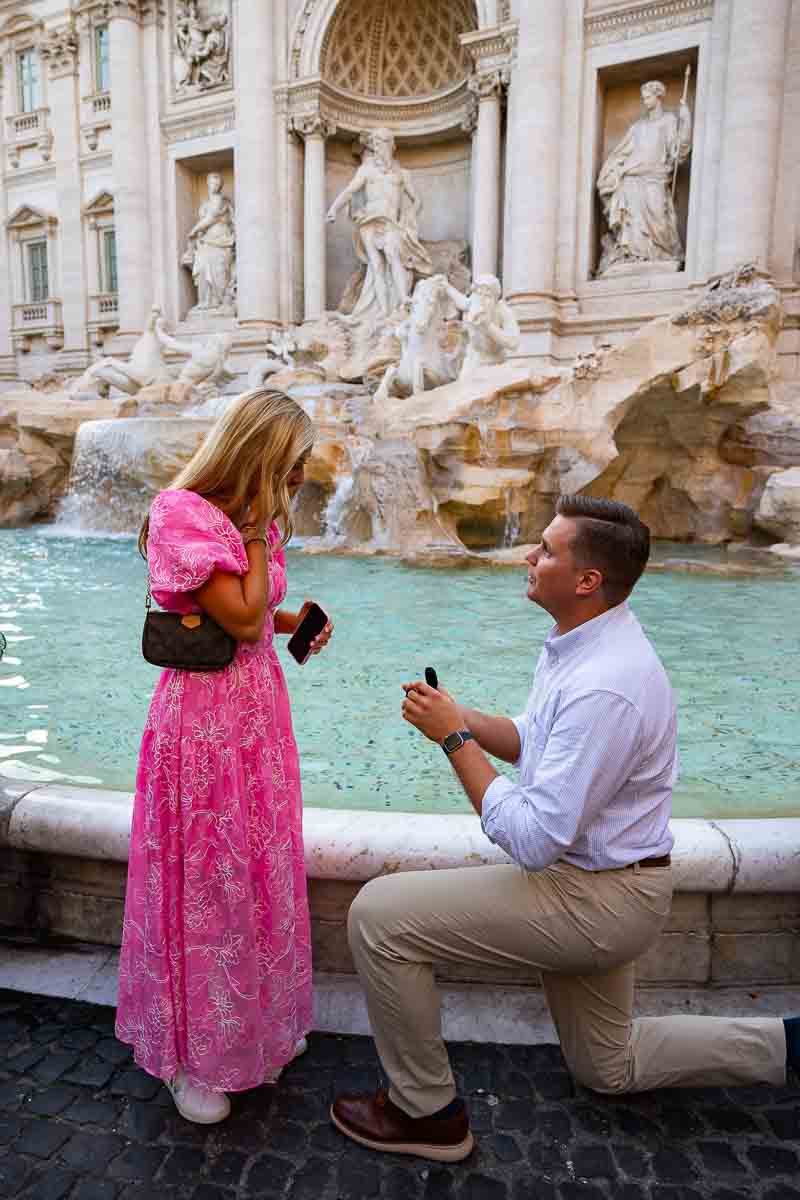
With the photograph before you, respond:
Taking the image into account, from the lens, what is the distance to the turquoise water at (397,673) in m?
3.26

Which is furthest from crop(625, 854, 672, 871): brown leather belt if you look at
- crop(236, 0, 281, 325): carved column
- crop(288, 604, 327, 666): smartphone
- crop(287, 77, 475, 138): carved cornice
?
crop(287, 77, 475, 138): carved cornice

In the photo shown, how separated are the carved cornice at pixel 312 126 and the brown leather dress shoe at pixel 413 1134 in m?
19.2

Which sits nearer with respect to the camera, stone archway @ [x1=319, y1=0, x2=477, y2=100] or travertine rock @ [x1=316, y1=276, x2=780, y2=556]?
travertine rock @ [x1=316, y1=276, x2=780, y2=556]

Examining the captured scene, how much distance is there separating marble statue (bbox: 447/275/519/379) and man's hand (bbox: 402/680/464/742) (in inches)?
364

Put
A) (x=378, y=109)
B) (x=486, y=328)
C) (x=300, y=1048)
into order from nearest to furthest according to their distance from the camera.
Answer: (x=300, y=1048)
(x=486, y=328)
(x=378, y=109)

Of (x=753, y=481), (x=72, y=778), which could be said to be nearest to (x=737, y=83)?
(x=753, y=481)

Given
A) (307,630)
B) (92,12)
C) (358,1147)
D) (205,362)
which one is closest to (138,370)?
→ (205,362)

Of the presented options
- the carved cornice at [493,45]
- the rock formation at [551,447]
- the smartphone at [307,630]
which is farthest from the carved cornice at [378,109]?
the smartphone at [307,630]

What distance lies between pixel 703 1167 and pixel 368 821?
1.02m

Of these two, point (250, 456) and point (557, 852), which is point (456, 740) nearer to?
point (557, 852)

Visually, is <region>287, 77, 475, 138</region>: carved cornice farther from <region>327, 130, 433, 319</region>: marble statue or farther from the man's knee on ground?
the man's knee on ground

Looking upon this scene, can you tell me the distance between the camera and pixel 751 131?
13.5m

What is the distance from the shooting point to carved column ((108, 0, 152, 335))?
18969 millimetres

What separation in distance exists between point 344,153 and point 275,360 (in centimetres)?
652
